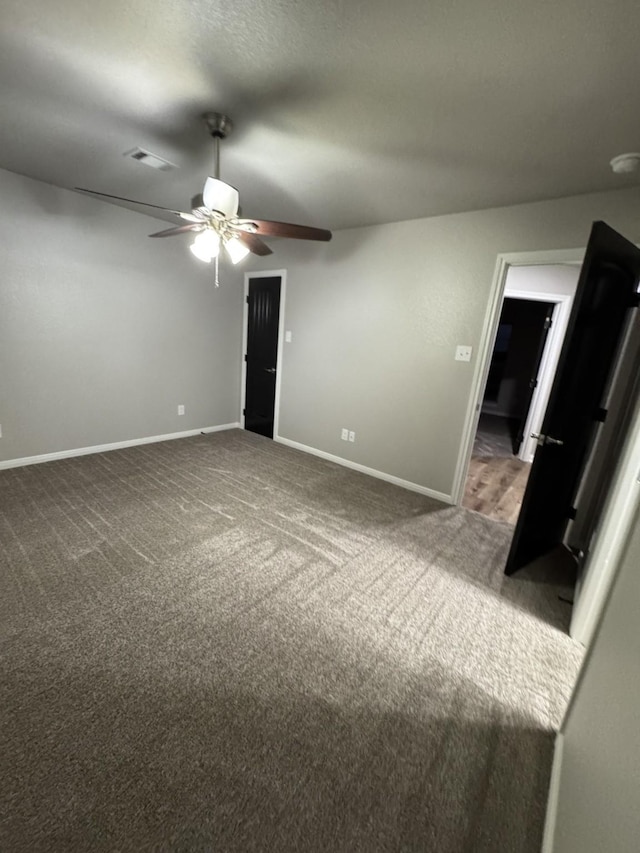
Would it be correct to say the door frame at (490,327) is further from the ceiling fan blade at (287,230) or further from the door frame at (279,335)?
the door frame at (279,335)

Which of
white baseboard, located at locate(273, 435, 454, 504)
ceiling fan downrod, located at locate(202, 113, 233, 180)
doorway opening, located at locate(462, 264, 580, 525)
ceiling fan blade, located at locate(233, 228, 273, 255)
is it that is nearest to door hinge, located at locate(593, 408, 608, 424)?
doorway opening, located at locate(462, 264, 580, 525)

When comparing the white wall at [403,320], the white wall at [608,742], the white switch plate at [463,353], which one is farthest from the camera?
the white switch plate at [463,353]

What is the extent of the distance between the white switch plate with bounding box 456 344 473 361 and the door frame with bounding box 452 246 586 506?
80 mm

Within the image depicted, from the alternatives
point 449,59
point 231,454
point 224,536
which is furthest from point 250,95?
point 231,454

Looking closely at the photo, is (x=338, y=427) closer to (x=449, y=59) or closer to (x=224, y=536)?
(x=224, y=536)

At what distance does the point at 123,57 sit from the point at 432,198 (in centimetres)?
206

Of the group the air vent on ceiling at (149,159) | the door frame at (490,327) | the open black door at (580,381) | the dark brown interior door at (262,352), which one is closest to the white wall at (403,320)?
the door frame at (490,327)

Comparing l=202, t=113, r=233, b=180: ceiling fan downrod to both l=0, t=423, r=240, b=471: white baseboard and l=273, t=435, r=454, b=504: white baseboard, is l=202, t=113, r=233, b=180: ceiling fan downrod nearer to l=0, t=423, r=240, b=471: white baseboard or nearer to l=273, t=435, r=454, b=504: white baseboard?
l=273, t=435, r=454, b=504: white baseboard

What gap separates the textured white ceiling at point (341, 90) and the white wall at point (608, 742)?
174cm

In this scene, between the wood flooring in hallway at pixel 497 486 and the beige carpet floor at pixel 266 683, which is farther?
the wood flooring in hallway at pixel 497 486

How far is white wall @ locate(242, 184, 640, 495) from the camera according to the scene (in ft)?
8.82

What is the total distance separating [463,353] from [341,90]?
6.72 ft

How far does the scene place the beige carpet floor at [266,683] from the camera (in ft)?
3.58

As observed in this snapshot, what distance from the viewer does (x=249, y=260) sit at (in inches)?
179
